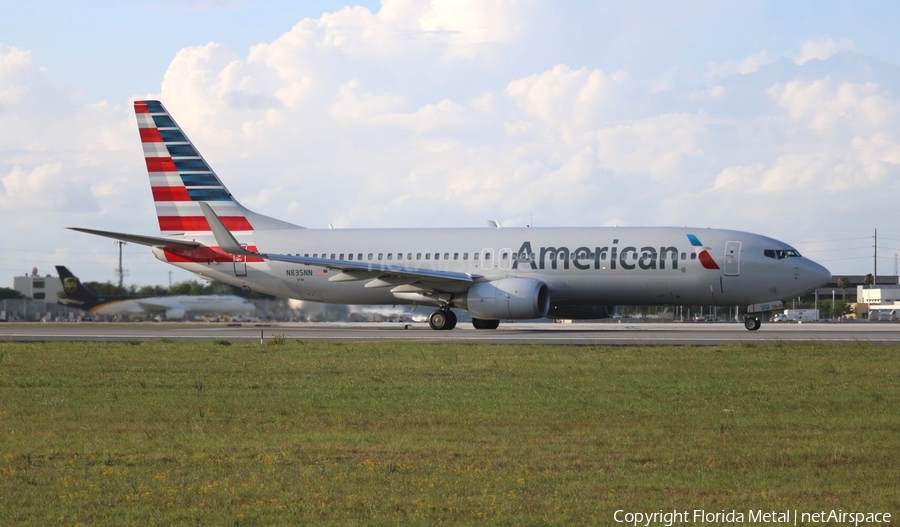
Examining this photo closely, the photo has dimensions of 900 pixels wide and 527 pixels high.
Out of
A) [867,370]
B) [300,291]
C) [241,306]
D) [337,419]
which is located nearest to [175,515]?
[337,419]

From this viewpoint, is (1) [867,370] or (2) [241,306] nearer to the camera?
(1) [867,370]

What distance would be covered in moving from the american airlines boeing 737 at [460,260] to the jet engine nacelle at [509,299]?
0.05m

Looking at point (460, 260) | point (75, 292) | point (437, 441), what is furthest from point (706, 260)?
point (75, 292)

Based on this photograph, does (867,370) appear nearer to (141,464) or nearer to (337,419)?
(337,419)

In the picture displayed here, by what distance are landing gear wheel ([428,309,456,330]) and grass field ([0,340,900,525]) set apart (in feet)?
56.0

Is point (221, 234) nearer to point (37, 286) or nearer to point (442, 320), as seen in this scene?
point (442, 320)

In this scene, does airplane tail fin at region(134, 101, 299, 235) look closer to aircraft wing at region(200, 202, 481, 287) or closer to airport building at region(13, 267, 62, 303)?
aircraft wing at region(200, 202, 481, 287)

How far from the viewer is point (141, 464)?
9.54m

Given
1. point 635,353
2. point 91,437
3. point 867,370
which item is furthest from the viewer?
point 635,353

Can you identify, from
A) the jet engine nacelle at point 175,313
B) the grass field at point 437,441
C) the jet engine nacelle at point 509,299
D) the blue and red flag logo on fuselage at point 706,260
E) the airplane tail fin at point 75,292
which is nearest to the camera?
the grass field at point 437,441

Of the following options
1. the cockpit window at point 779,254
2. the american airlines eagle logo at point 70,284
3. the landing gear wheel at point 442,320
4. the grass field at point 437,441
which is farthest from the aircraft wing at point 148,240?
the american airlines eagle logo at point 70,284

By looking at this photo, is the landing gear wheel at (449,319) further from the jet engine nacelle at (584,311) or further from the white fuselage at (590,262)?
the jet engine nacelle at (584,311)

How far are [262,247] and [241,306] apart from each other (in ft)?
18.3

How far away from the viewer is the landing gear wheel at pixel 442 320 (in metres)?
37.6
